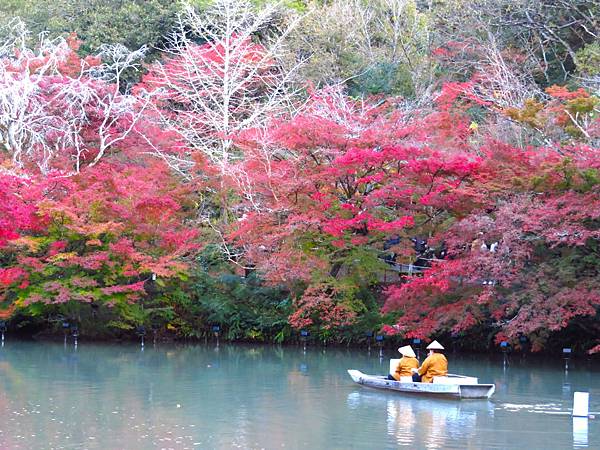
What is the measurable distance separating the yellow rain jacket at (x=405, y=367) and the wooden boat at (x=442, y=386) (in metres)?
0.17

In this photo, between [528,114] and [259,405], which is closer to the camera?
[259,405]

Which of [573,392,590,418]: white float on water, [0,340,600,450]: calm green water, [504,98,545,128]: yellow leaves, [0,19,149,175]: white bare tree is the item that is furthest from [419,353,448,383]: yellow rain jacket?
[0,19,149,175]: white bare tree

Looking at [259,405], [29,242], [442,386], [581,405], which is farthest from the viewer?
[29,242]

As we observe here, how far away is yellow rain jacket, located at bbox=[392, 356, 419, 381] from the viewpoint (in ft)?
56.8

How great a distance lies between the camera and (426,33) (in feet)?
104

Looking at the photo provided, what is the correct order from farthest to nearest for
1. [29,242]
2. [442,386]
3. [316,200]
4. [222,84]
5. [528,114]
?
[222,84], [29,242], [316,200], [528,114], [442,386]

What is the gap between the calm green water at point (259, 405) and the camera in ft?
42.0

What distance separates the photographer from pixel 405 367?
56.9ft

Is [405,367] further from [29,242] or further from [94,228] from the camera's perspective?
[29,242]

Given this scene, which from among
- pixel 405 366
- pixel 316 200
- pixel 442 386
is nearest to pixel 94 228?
pixel 316 200

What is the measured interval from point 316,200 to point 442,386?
7.38 metres

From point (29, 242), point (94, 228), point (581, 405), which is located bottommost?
point (581, 405)

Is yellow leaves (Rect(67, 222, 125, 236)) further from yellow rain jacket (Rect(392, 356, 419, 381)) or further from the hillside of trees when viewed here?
yellow rain jacket (Rect(392, 356, 419, 381))

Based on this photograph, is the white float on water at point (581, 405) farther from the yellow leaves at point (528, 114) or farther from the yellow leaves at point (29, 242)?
the yellow leaves at point (29, 242)
